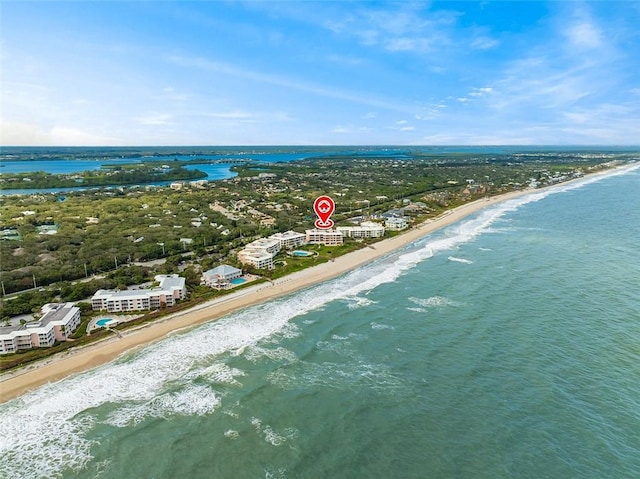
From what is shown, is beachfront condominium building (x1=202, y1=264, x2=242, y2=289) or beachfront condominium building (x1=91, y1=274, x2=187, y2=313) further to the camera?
beachfront condominium building (x1=202, y1=264, x2=242, y2=289)

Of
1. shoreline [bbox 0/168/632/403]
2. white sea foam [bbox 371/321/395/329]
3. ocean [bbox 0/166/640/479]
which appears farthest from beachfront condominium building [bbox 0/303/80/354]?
white sea foam [bbox 371/321/395/329]

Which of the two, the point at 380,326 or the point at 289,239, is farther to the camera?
the point at 289,239

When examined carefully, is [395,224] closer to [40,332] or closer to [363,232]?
[363,232]

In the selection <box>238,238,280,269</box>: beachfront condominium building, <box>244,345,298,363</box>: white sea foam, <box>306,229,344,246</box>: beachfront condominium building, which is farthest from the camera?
<box>306,229,344,246</box>: beachfront condominium building

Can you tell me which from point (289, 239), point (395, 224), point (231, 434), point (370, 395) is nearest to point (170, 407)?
point (231, 434)

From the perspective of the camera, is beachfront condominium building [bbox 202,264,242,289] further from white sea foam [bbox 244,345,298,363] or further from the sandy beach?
white sea foam [bbox 244,345,298,363]

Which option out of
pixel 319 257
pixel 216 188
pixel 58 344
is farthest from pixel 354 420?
pixel 216 188

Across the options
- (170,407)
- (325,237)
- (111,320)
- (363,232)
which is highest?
(363,232)
